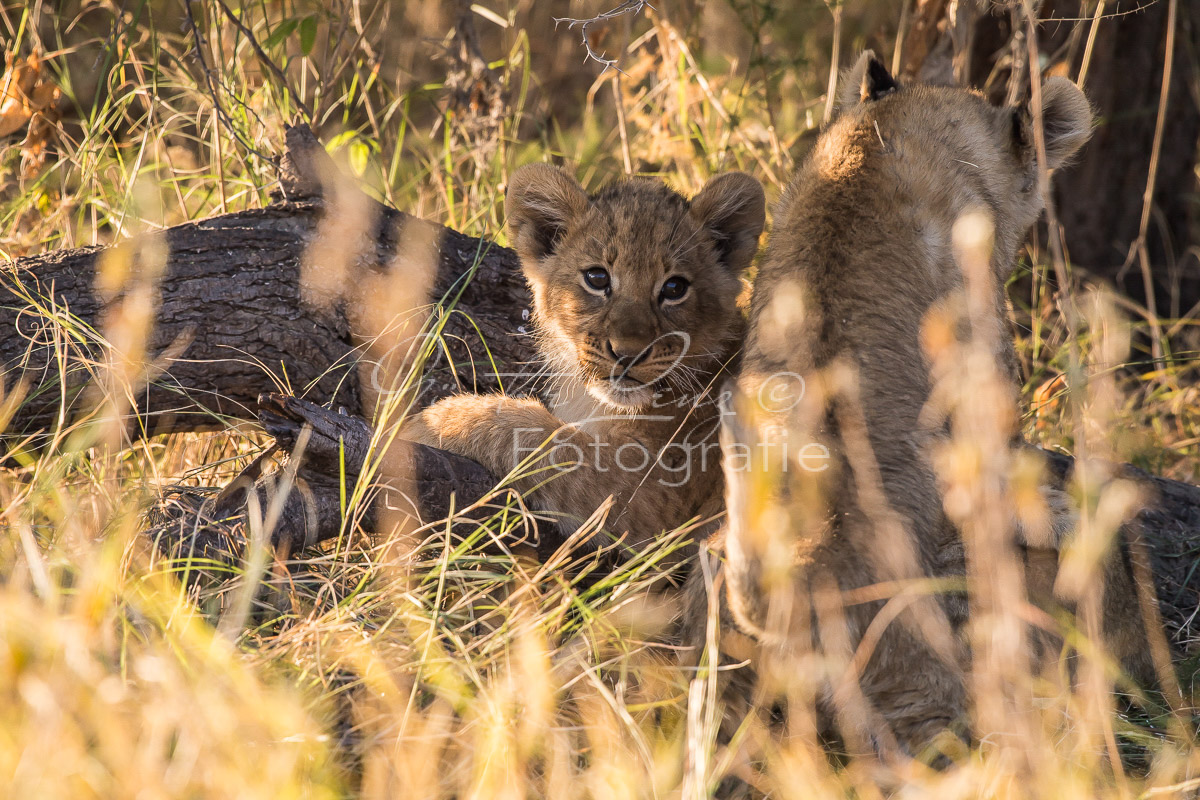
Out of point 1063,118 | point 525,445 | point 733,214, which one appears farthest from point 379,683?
point 1063,118

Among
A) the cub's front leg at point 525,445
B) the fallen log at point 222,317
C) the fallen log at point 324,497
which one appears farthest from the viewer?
the fallen log at point 222,317

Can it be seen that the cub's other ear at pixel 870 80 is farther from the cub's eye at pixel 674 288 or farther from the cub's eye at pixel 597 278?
the cub's eye at pixel 597 278

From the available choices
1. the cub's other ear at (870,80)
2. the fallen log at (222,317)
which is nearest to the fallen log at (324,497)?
the fallen log at (222,317)

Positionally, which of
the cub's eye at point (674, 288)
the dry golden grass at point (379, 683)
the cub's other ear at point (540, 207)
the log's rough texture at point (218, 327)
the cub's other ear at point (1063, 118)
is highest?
the cub's other ear at point (1063, 118)

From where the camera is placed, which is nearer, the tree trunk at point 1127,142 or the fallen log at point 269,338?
the fallen log at point 269,338

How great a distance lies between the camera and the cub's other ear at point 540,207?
13.3ft

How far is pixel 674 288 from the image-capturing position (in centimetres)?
390

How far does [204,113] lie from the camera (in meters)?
6.36

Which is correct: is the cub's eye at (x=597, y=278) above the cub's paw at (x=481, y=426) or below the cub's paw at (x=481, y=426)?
above

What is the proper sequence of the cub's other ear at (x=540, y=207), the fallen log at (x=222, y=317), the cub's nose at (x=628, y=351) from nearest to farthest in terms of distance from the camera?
the cub's nose at (x=628, y=351)
the fallen log at (x=222, y=317)
the cub's other ear at (x=540, y=207)

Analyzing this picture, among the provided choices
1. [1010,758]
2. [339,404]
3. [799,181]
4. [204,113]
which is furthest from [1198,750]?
[204,113]

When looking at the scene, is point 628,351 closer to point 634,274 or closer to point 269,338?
point 634,274

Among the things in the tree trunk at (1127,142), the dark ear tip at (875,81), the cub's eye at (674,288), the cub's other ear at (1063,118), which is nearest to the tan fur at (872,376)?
the cub's other ear at (1063,118)

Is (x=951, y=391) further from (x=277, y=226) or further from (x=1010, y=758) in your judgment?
(x=277, y=226)
